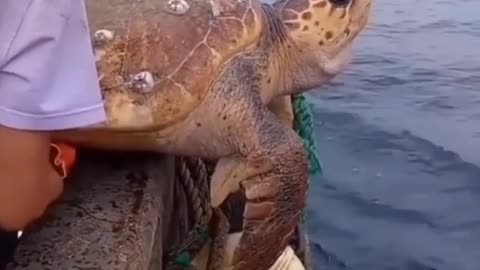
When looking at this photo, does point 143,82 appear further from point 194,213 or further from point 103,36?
point 194,213

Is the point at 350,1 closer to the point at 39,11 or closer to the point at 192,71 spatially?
the point at 192,71

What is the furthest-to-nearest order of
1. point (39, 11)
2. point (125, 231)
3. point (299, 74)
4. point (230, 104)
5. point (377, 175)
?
point (377, 175)
point (299, 74)
point (230, 104)
point (125, 231)
point (39, 11)

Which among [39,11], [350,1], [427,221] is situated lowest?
[427,221]

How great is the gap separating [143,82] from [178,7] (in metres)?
0.22

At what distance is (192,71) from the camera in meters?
2.35

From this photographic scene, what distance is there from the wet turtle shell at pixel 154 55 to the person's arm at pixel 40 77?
2.28ft

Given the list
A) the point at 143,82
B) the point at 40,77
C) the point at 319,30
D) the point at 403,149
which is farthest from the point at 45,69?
the point at 403,149

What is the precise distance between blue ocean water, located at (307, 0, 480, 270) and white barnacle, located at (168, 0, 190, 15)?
5.41ft

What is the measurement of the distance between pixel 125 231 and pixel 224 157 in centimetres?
60

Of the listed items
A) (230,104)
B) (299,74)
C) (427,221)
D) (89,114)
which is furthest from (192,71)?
(427,221)

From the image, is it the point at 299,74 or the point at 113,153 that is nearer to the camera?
the point at 113,153

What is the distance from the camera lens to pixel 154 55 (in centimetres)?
232

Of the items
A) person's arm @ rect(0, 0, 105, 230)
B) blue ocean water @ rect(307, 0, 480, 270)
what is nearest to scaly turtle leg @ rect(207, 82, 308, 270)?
person's arm @ rect(0, 0, 105, 230)

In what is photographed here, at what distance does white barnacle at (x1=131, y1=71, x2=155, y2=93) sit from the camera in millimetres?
2289
